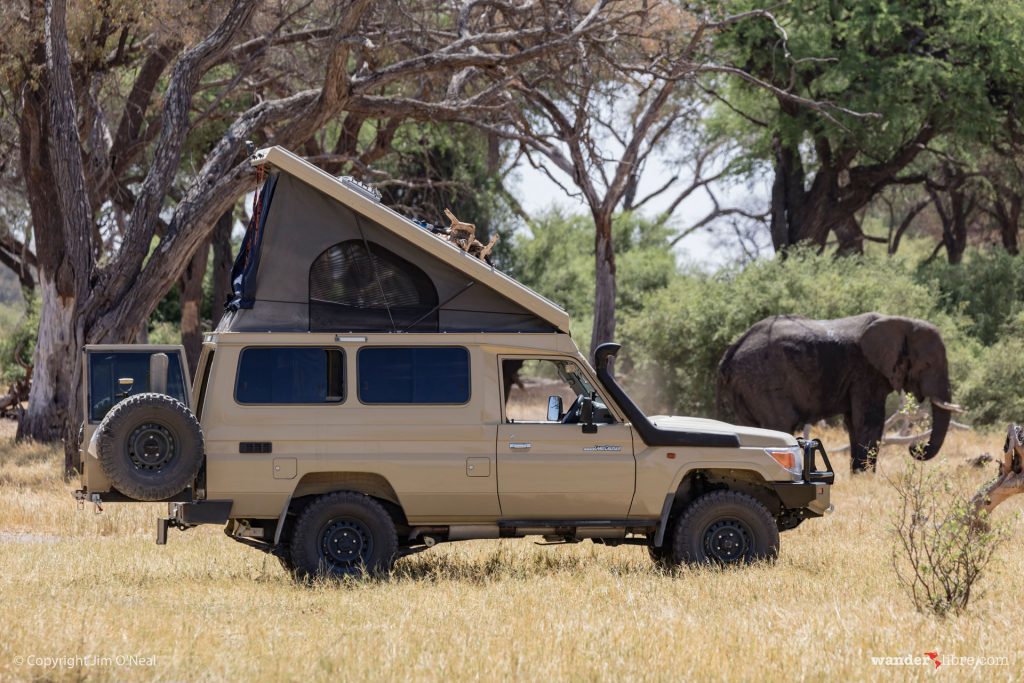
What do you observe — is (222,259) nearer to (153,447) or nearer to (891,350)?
(891,350)

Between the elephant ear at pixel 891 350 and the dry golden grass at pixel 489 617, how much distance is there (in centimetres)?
682

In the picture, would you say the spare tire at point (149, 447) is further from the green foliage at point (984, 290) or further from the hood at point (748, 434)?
the green foliage at point (984, 290)

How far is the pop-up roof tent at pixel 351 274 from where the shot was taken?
10062 millimetres

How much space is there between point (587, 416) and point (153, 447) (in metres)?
3.28

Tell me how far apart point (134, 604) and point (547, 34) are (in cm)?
1308

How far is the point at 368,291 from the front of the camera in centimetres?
1025

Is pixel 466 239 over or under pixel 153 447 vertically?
over

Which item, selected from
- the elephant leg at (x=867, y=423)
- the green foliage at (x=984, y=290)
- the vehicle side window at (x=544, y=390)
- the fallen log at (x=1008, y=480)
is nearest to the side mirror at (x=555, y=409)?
the vehicle side window at (x=544, y=390)

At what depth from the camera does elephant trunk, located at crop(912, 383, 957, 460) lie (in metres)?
17.5

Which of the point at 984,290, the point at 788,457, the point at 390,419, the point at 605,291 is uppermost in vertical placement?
the point at 984,290

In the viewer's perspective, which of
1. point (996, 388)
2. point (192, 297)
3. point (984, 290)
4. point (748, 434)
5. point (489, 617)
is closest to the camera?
point (489, 617)

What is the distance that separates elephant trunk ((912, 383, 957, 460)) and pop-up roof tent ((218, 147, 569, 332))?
905 centimetres

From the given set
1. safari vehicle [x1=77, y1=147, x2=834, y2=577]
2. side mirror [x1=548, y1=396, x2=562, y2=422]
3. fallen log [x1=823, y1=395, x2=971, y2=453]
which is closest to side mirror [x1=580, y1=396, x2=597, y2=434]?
safari vehicle [x1=77, y1=147, x2=834, y2=577]

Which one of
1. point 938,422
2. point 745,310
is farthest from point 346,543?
point 745,310
